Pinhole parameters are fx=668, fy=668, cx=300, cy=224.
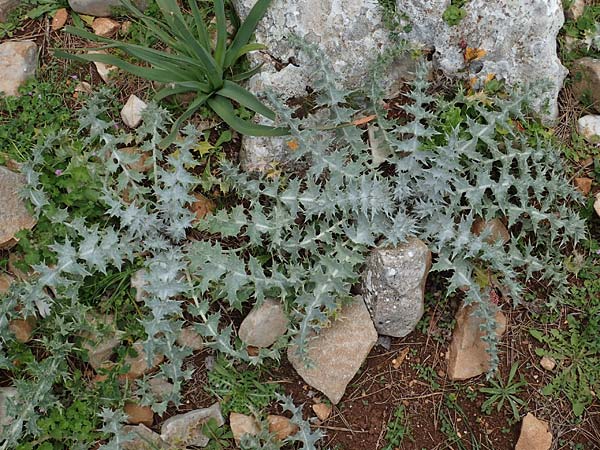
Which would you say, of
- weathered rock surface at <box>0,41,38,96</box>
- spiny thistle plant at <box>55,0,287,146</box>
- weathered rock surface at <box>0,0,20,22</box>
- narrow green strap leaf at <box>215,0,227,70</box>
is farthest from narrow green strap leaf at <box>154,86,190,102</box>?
weathered rock surface at <box>0,0,20,22</box>

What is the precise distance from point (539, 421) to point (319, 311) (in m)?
1.13

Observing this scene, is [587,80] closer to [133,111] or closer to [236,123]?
[236,123]

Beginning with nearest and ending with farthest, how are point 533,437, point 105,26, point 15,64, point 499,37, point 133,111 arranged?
point 533,437 < point 499,37 < point 133,111 < point 15,64 < point 105,26

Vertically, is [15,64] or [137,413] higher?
[15,64]

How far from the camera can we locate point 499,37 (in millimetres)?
3219

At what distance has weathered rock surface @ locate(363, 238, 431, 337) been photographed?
3031 millimetres

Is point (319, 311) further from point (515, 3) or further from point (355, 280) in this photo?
point (515, 3)

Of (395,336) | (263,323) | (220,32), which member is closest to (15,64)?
(220,32)

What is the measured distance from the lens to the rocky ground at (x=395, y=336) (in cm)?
308

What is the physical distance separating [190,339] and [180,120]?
1031mm

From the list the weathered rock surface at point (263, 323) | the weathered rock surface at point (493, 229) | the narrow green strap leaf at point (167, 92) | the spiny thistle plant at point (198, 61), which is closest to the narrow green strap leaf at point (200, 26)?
the spiny thistle plant at point (198, 61)

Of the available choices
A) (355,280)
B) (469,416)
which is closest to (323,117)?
(355,280)

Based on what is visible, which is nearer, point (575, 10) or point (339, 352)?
point (339, 352)

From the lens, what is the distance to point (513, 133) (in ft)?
10.4
